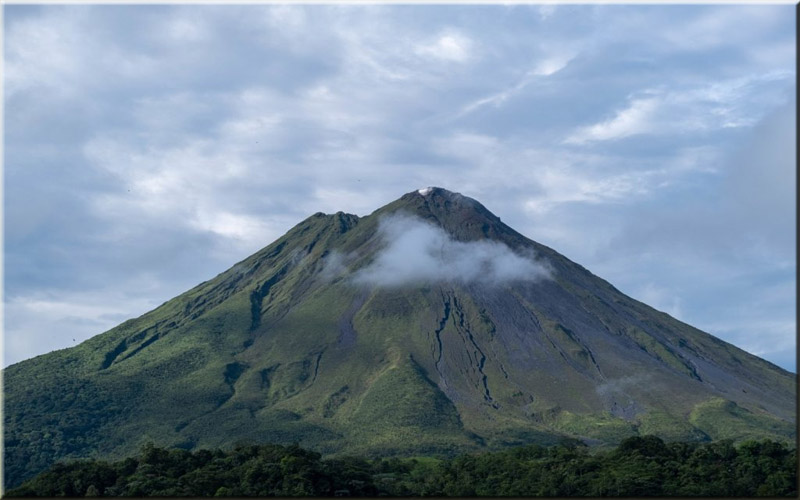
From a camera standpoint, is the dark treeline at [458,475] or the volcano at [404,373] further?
the volcano at [404,373]

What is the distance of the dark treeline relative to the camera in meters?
76.1

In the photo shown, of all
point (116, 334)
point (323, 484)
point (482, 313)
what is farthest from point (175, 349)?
point (323, 484)

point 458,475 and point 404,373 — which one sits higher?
point 404,373

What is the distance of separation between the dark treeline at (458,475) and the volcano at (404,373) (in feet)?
130

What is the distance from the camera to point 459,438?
141 metres

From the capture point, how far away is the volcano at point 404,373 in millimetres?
147125

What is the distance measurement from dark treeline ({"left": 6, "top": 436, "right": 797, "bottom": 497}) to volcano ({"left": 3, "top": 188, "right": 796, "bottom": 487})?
1557 inches

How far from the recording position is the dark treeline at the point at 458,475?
76125mm

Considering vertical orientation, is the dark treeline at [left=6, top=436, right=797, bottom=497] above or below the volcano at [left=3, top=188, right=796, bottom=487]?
below

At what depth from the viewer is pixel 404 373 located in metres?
162

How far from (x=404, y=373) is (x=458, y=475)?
6659 cm

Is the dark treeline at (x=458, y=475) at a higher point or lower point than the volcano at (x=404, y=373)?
lower

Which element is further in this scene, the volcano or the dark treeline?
the volcano

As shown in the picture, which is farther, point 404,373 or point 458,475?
point 404,373
